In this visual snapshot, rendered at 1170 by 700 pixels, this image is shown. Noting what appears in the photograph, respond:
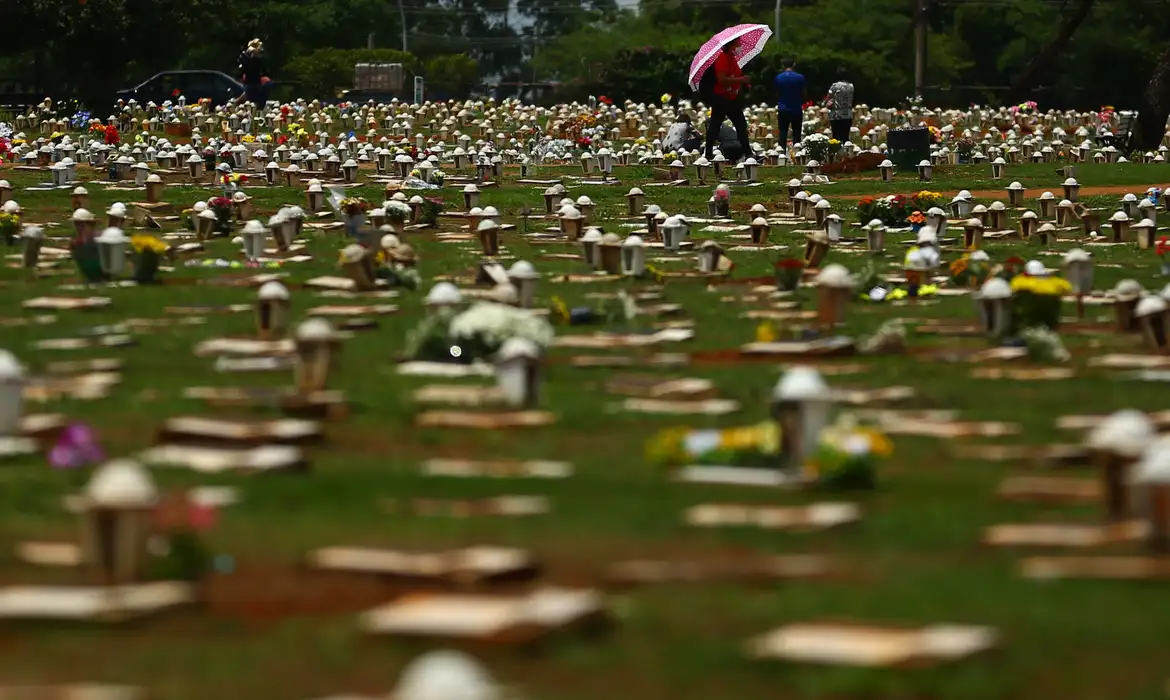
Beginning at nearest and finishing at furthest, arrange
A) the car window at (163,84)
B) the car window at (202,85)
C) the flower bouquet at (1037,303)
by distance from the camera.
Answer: the flower bouquet at (1037,303)
the car window at (163,84)
the car window at (202,85)

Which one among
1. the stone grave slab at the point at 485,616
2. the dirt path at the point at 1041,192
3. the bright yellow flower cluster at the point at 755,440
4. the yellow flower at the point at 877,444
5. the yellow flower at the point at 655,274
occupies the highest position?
the stone grave slab at the point at 485,616

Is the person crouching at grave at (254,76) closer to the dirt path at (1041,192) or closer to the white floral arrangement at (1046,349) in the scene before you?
the dirt path at (1041,192)

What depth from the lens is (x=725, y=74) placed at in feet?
109

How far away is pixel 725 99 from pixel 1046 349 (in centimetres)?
2048

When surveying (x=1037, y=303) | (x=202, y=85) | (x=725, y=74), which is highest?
(x=725, y=74)

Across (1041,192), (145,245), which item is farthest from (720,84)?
(145,245)

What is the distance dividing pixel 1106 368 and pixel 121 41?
138 feet

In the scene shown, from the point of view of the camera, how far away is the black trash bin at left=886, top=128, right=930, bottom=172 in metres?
34.1

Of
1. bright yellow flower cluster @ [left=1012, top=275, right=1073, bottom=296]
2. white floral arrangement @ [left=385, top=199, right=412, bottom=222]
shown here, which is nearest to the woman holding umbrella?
white floral arrangement @ [left=385, top=199, right=412, bottom=222]

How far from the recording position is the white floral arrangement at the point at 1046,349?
41.7 ft

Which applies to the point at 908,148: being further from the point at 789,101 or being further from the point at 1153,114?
the point at 1153,114

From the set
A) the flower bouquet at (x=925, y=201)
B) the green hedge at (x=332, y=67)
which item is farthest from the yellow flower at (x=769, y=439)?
the green hedge at (x=332, y=67)

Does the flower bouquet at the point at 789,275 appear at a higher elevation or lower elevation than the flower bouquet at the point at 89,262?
lower

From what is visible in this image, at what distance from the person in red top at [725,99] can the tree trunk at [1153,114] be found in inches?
354
